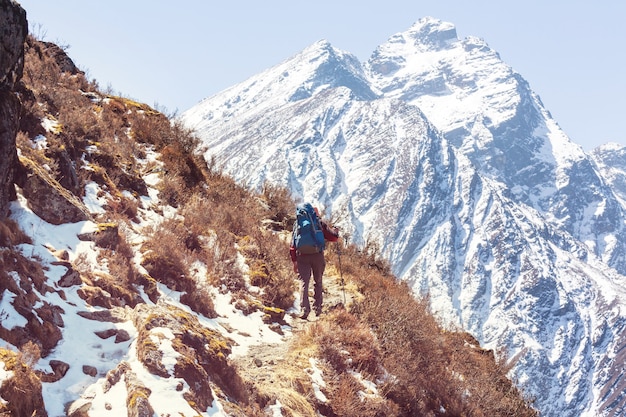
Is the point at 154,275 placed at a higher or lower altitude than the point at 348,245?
higher

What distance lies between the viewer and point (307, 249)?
947cm

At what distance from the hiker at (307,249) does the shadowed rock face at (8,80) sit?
15.6ft

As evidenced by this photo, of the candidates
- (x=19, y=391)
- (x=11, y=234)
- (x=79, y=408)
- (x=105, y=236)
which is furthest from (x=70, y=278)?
(x=19, y=391)

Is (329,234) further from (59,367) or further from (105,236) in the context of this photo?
(59,367)

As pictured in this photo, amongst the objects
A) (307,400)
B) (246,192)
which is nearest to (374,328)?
(307,400)

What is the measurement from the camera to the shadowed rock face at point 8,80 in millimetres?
6258

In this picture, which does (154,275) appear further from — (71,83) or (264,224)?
(71,83)

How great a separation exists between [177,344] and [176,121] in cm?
1192

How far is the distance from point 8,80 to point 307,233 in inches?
208

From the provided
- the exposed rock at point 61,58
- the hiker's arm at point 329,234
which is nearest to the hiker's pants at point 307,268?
the hiker's arm at point 329,234

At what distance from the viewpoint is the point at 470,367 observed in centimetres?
1129

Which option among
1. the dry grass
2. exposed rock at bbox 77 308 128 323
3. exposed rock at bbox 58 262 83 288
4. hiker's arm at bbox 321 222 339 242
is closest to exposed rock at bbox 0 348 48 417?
the dry grass

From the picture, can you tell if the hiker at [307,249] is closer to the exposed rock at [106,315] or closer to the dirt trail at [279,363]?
the dirt trail at [279,363]

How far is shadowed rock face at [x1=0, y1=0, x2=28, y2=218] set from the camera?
6258mm
